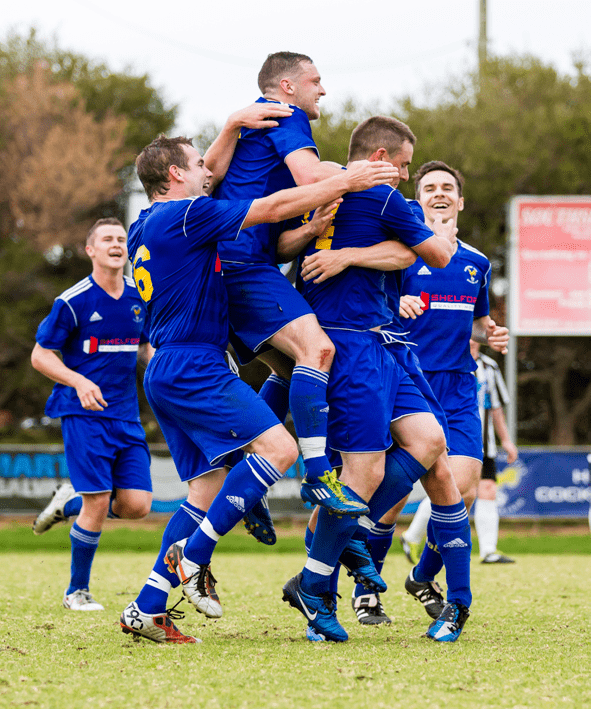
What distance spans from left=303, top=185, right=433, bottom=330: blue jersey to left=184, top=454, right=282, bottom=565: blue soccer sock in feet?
2.70

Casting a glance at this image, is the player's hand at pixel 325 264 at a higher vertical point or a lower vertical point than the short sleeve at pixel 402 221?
lower

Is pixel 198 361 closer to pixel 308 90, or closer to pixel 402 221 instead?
pixel 402 221

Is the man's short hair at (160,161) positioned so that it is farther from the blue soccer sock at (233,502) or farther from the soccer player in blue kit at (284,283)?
the blue soccer sock at (233,502)

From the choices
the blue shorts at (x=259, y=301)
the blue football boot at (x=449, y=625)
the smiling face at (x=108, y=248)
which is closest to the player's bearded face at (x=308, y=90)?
the blue shorts at (x=259, y=301)

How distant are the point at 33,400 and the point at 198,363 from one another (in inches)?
737

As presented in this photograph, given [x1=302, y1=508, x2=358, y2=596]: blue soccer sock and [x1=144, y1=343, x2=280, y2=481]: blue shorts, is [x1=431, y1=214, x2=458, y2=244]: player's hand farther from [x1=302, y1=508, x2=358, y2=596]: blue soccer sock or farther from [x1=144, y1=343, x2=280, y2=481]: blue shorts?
[x1=302, y1=508, x2=358, y2=596]: blue soccer sock

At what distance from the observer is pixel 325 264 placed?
4445mm

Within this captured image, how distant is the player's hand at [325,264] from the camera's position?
4438 mm

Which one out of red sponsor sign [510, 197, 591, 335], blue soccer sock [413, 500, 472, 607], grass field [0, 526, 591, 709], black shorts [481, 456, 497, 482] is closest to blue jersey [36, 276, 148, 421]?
grass field [0, 526, 591, 709]

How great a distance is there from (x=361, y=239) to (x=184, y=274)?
0.90 metres

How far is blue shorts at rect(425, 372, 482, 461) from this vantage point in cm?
571

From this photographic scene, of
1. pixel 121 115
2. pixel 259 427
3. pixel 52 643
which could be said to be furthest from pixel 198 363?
pixel 121 115

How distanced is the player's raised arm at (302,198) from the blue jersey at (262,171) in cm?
26

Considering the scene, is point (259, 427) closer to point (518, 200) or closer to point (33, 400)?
point (518, 200)
